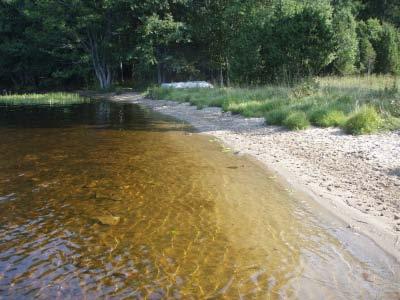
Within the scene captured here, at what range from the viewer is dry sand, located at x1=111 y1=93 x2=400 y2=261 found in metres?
5.91

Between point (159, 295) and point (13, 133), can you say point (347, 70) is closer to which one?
point (13, 133)

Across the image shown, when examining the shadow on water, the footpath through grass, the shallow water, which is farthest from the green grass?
the shallow water

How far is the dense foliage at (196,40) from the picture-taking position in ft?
71.4

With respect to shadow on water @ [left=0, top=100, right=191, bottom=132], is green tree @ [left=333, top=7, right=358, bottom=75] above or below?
above

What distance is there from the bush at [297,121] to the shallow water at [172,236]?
123 inches

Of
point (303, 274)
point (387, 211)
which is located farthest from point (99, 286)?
point (387, 211)

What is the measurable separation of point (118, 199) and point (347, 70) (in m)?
24.4

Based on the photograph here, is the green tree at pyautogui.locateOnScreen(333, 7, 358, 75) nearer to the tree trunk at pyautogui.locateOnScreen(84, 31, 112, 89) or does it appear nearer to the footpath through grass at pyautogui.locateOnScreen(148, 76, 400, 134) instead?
the footpath through grass at pyautogui.locateOnScreen(148, 76, 400, 134)

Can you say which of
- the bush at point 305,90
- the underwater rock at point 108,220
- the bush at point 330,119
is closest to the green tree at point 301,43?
the bush at point 305,90

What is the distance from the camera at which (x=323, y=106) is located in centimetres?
1354

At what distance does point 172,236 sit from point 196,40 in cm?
3412

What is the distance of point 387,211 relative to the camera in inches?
237

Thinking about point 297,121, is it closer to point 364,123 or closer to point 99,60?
point 364,123

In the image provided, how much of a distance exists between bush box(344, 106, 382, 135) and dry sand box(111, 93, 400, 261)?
290 millimetres
